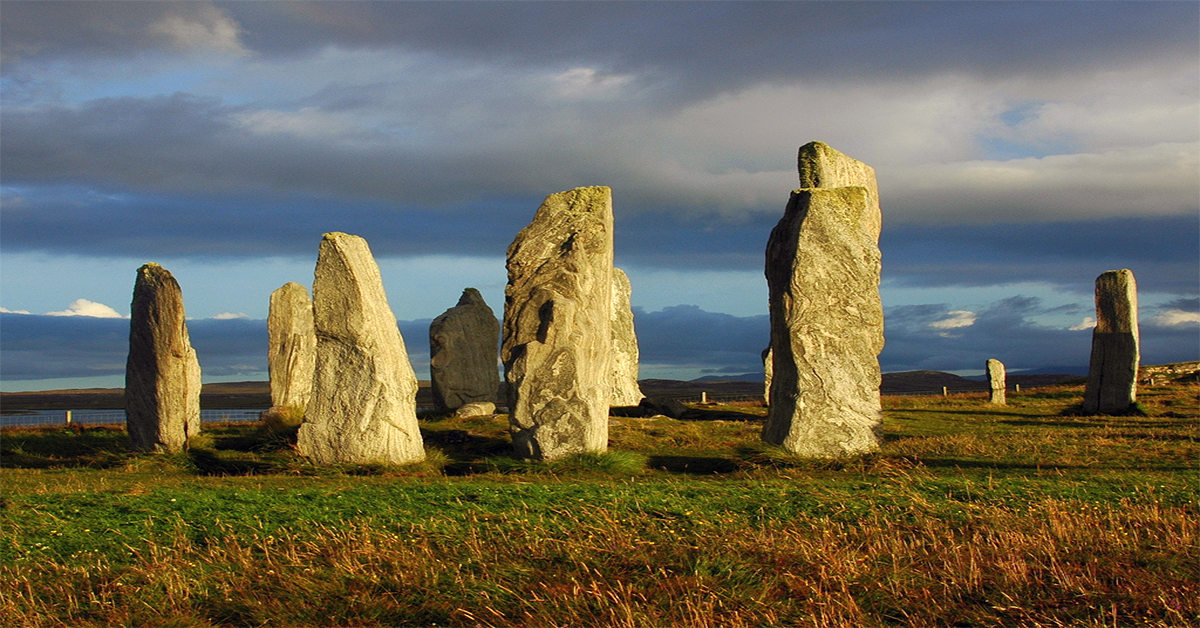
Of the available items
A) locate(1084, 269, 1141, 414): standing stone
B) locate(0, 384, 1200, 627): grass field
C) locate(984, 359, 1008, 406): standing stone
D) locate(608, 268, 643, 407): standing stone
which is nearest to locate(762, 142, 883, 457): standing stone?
locate(0, 384, 1200, 627): grass field

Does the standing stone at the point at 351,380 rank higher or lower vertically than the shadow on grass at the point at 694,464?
higher

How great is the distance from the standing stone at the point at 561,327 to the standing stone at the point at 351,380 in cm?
189

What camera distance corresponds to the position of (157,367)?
18297 mm

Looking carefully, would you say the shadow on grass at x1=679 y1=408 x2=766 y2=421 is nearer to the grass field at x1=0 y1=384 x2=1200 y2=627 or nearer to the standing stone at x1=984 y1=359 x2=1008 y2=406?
Answer: the grass field at x1=0 y1=384 x2=1200 y2=627

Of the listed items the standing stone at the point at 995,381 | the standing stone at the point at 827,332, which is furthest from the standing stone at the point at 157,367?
the standing stone at the point at 995,381

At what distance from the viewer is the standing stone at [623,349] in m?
27.4

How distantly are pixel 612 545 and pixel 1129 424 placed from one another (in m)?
17.4

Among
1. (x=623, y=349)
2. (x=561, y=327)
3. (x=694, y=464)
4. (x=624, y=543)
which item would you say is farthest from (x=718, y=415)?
(x=624, y=543)

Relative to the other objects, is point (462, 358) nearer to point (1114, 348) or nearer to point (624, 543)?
point (1114, 348)

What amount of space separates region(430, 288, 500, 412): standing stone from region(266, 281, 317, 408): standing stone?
3289mm

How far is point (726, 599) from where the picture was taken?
732cm

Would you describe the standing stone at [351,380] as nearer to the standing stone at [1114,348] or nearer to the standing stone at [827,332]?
the standing stone at [827,332]

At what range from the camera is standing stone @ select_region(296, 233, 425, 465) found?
15859 mm

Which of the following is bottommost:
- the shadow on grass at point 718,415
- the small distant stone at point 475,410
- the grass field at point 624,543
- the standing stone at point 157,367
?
the grass field at point 624,543
